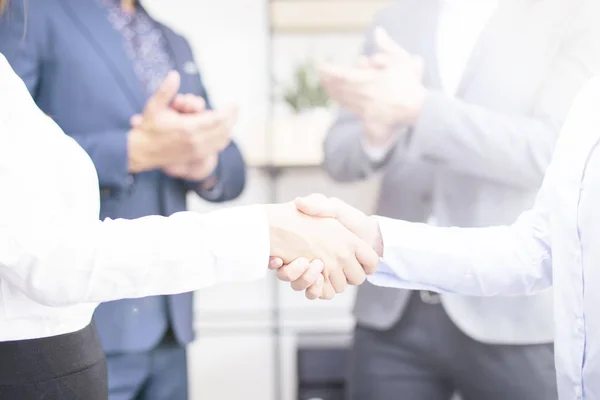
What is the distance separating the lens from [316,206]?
998 mm

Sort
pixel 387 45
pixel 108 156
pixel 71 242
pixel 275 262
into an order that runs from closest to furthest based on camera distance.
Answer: pixel 71 242 → pixel 275 262 → pixel 108 156 → pixel 387 45

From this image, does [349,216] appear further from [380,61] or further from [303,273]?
[380,61]

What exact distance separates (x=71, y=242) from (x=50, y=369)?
18cm

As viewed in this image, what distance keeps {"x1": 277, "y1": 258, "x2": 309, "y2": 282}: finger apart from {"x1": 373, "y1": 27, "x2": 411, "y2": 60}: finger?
1.37 ft

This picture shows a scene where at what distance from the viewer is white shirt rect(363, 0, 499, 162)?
113 centimetres

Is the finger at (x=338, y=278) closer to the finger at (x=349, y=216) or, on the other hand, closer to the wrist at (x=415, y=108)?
the finger at (x=349, y=216)

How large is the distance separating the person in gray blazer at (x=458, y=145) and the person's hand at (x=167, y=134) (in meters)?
0.23

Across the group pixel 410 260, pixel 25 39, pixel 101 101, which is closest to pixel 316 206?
pixel 410 260

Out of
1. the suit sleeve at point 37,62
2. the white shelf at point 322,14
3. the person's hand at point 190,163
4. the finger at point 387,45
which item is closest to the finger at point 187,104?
the person's hand at point 190,163

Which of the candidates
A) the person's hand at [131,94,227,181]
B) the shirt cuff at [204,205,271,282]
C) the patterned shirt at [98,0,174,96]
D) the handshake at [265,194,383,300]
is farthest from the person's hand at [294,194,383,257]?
the patterned shirt at [98,0,174,96]

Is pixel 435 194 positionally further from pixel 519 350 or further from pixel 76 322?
pixel 76 322

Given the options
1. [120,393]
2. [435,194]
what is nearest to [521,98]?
[435,194]

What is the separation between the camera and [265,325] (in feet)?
4.20

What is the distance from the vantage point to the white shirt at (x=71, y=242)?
79 centimetres
